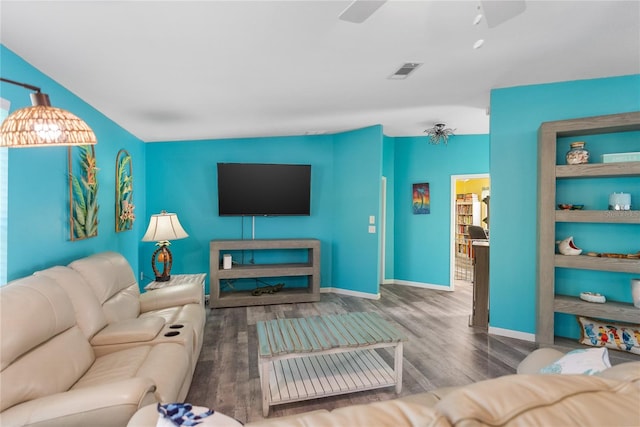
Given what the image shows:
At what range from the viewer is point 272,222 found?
529 cm

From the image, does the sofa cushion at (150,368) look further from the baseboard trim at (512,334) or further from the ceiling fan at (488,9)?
the baseboard trim at (512,334)

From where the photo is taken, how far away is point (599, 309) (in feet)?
9.80

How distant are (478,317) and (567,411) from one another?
363 cm

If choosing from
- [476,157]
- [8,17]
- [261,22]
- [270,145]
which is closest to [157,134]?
[270,145]

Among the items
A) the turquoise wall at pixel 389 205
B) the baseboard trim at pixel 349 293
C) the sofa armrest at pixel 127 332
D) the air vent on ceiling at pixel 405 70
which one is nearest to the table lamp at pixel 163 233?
the sofa armrest at pixel 127 332

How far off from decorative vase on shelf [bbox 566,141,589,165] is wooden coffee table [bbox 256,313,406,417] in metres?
2.44

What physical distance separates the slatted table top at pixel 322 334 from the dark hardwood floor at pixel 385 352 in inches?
16.9

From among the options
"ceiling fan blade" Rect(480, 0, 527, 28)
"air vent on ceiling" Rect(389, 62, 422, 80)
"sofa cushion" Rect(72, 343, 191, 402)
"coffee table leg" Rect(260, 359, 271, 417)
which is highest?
"air vent on ceiling" Rect(389, 62, 422, 80)

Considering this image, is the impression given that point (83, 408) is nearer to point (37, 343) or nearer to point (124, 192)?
point (37, 343)

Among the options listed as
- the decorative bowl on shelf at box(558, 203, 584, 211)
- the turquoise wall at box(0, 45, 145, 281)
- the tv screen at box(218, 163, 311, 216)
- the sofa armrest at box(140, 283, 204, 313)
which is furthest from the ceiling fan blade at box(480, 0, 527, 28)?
the tv screen at box(218, 163, 311, 216)

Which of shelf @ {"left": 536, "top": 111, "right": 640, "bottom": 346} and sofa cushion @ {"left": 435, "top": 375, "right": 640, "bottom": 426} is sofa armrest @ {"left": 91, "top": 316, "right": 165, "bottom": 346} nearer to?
sofa cushion @ {"left": 435, "top": 375, "right": 640, "bottom": 426}

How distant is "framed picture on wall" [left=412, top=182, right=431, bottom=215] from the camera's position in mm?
5891

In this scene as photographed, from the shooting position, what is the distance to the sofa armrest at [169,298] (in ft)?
10.2

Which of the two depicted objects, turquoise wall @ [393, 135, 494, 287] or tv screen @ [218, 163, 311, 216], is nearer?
tv screen @ [218, 163, 311, 216]
